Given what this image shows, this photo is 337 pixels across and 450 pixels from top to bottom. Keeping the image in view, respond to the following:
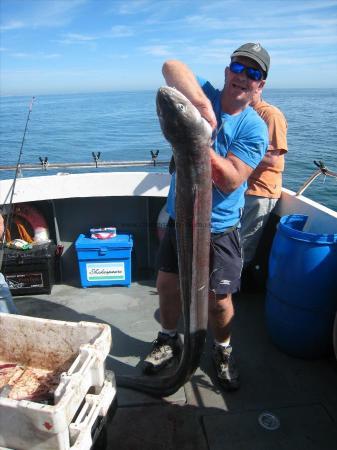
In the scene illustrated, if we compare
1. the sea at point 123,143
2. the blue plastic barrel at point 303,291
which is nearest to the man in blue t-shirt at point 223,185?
the blue plastic barrel at point 303,291

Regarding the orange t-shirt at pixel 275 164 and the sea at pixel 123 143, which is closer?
the orange t-shirt at pixel 275 164

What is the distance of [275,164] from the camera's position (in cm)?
411

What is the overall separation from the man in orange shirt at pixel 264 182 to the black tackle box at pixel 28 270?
8.01ft

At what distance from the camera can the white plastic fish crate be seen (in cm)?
161

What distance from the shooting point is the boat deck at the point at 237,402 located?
2.59 m

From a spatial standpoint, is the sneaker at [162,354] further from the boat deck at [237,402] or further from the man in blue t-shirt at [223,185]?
the boat deck at [237,402]

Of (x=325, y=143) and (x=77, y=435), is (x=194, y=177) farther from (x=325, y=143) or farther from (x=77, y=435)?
(x=325, y=143)

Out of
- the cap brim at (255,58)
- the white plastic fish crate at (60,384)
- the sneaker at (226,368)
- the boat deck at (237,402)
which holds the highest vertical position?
the cap brim at (255,58)

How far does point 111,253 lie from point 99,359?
9.12 feet

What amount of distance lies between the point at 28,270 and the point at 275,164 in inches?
125

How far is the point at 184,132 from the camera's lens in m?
2.04

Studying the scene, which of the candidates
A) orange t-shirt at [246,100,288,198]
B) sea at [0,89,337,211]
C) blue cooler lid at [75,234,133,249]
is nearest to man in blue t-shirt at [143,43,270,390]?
orange t-shirt at [246,100,288,198]

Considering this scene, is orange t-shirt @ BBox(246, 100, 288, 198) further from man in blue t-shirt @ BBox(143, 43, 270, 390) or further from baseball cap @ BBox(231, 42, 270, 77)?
baseball cap @ BBox(231, 42, 270, 77)

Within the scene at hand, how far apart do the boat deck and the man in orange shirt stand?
3.00 ft
